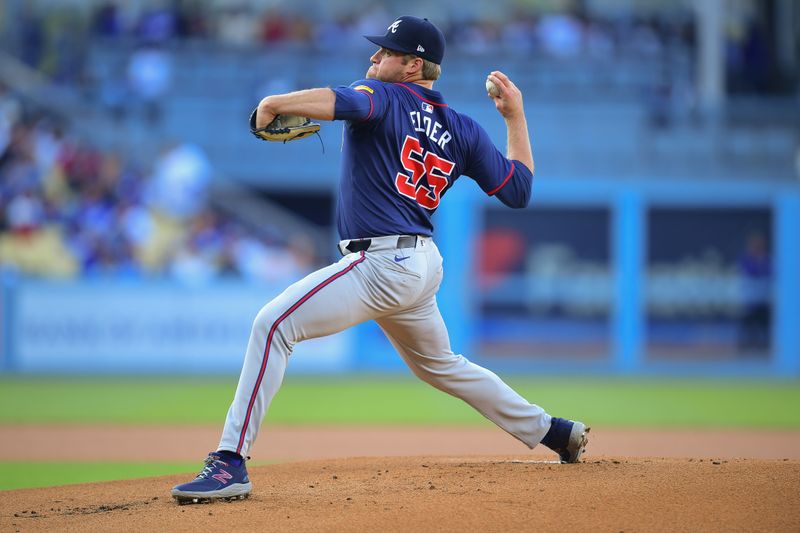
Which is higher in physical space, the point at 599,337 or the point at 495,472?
the point at 599,337

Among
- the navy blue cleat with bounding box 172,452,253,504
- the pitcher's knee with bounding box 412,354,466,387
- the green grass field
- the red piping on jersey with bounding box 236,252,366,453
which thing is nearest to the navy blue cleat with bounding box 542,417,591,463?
the pitcher's knee with bounding box 412,354,466,387

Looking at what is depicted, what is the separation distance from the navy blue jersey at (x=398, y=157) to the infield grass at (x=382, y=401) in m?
5.00

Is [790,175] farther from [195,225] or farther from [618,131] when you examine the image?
[195,225]

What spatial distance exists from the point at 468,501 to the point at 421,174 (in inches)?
56.4

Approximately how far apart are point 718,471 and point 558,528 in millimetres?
1272

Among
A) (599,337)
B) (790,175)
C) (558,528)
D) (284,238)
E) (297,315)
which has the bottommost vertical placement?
(558,528)

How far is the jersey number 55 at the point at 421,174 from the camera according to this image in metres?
4.68

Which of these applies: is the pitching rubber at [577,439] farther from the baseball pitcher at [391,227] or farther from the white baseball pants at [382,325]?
the white baseball pants at [382,325]

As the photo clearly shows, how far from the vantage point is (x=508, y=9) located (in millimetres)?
21062

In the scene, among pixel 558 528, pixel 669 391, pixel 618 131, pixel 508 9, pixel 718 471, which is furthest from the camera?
pixel 508 9

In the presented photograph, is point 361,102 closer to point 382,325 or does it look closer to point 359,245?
point 359,245

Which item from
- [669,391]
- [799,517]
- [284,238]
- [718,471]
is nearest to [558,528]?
[799,517]

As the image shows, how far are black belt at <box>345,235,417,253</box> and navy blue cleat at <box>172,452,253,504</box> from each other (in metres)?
1.03

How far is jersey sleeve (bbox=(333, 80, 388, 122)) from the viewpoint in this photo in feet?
14.1
